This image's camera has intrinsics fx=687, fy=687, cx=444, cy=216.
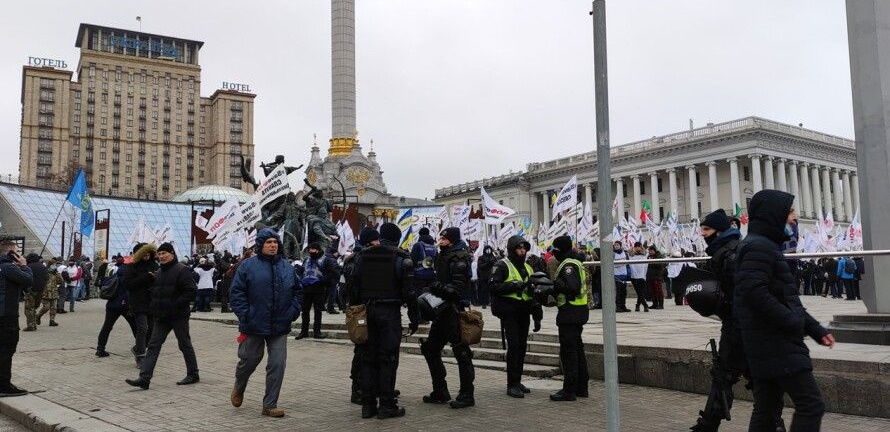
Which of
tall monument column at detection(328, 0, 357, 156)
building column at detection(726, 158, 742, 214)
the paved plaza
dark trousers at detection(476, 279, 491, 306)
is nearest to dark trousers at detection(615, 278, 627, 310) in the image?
dark trousers at detection(476, 279, 491, 306)

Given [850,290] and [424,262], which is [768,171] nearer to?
[850,290]

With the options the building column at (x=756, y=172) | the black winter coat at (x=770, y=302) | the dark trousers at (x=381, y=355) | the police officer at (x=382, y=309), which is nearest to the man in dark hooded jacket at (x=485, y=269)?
the police officer at (x=382, y=309)

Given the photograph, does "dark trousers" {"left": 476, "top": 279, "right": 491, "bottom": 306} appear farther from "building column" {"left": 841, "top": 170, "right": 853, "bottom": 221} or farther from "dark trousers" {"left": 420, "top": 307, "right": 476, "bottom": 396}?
"building column" {"left": 841, "top": 170, "right": 853, "bottom": 221}

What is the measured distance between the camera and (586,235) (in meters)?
24.1

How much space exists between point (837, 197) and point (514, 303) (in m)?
81.2

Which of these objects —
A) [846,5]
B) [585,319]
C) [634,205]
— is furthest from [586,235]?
[634,205]

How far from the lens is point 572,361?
7621 millimetres

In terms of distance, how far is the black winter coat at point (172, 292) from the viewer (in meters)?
8.87

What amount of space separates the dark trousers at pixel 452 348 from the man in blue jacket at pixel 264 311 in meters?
1.52

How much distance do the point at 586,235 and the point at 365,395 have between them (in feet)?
59.7

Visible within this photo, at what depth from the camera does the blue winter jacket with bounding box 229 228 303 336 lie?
713cm

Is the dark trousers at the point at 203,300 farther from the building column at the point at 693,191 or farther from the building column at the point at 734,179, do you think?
the building column at the point at 693,191

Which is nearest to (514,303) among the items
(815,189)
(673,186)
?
(673,186)

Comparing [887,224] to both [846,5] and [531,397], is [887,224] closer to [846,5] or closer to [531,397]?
[846,5]
